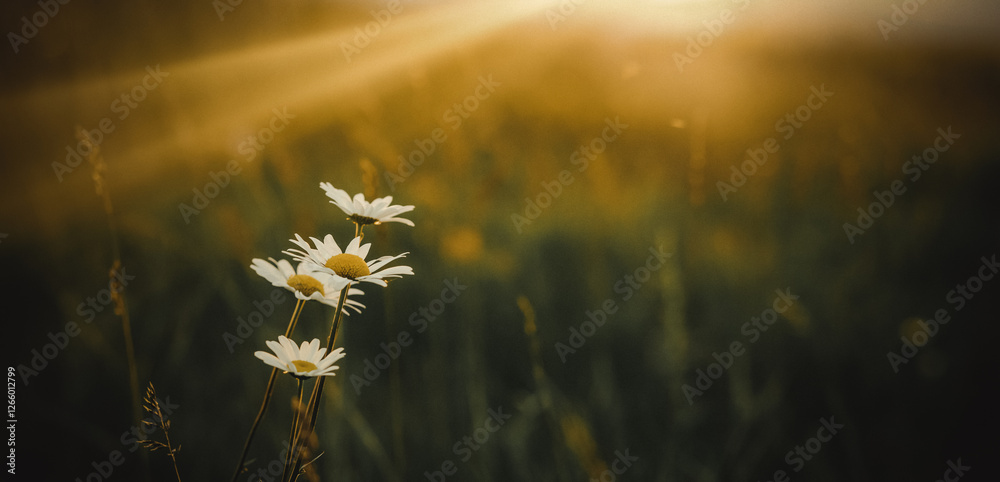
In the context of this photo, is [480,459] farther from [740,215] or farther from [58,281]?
[740,215]

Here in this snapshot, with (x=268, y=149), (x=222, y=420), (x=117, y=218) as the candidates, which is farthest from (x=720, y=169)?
(x=117, y=218)
